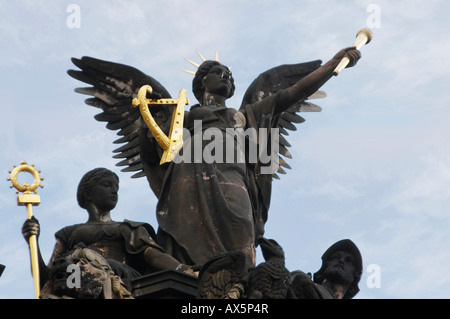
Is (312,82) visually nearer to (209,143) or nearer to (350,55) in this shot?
(350,55)

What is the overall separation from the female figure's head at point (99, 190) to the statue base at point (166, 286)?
234 centimetres

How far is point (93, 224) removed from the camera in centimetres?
2486

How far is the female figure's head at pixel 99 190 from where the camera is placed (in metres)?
25.1

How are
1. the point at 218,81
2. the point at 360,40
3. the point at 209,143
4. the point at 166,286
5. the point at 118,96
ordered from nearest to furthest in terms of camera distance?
the point at 166,286 < the point at 209,143 < the point at 360,40 < the point at 218,81 < the point at 118,96

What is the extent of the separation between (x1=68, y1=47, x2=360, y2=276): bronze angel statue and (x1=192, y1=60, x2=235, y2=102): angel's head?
0.01 meters

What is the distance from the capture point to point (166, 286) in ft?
74.6

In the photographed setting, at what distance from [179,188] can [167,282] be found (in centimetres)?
258

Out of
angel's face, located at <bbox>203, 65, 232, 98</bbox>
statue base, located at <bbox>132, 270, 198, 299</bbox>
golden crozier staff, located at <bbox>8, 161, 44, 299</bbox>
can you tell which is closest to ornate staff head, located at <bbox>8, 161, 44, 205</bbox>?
golden crozier staff, located at <bbox>8, 161, 44, 299</bbox>

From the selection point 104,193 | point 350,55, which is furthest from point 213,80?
point 104,193

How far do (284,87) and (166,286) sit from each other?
6.03 meters
